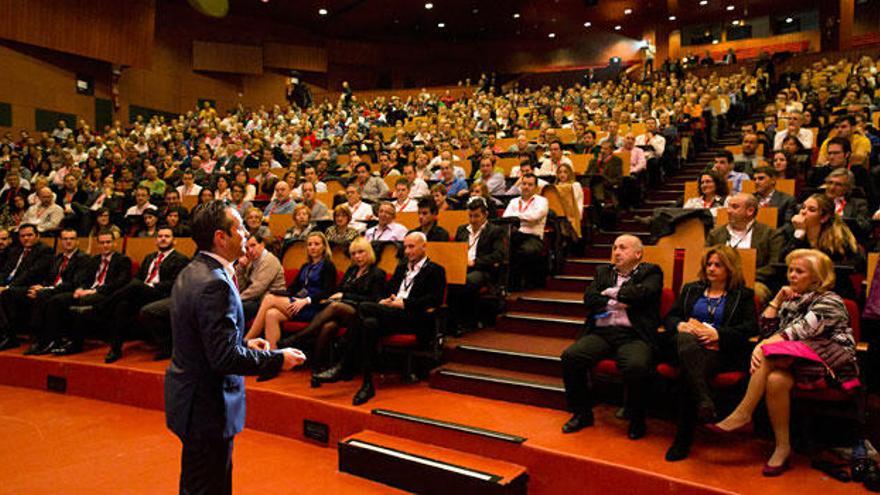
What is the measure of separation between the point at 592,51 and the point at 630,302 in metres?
20.8

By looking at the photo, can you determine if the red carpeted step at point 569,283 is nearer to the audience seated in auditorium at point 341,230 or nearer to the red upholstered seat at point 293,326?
the audience seated in auditorium at point 341,230

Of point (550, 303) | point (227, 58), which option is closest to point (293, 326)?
point (550, 303)

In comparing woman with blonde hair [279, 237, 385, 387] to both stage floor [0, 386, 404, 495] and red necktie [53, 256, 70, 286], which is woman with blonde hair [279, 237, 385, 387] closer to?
stage floor [0, 386, 404, 495]

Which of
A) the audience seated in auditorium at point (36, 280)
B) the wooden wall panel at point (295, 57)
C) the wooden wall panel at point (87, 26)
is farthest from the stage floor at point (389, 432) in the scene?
the wooden wall panel at point (295, 57)

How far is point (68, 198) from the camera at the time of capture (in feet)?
23.2

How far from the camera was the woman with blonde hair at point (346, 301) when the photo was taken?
343 centimetres

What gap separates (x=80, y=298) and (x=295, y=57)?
15.3 meters

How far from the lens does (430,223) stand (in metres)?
4.36

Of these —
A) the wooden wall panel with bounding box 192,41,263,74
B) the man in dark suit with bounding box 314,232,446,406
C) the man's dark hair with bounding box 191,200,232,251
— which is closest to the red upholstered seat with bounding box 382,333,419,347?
the man in dark suit with bounding box 314,232,446,406

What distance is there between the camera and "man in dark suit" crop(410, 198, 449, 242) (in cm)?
420

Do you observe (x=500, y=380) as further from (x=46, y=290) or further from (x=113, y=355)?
(x=46, y=290)

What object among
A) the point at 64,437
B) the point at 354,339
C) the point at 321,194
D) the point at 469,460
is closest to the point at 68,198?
the point at 321,194

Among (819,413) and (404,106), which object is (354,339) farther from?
(404,106)

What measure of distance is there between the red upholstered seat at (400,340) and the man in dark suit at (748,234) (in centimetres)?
172
